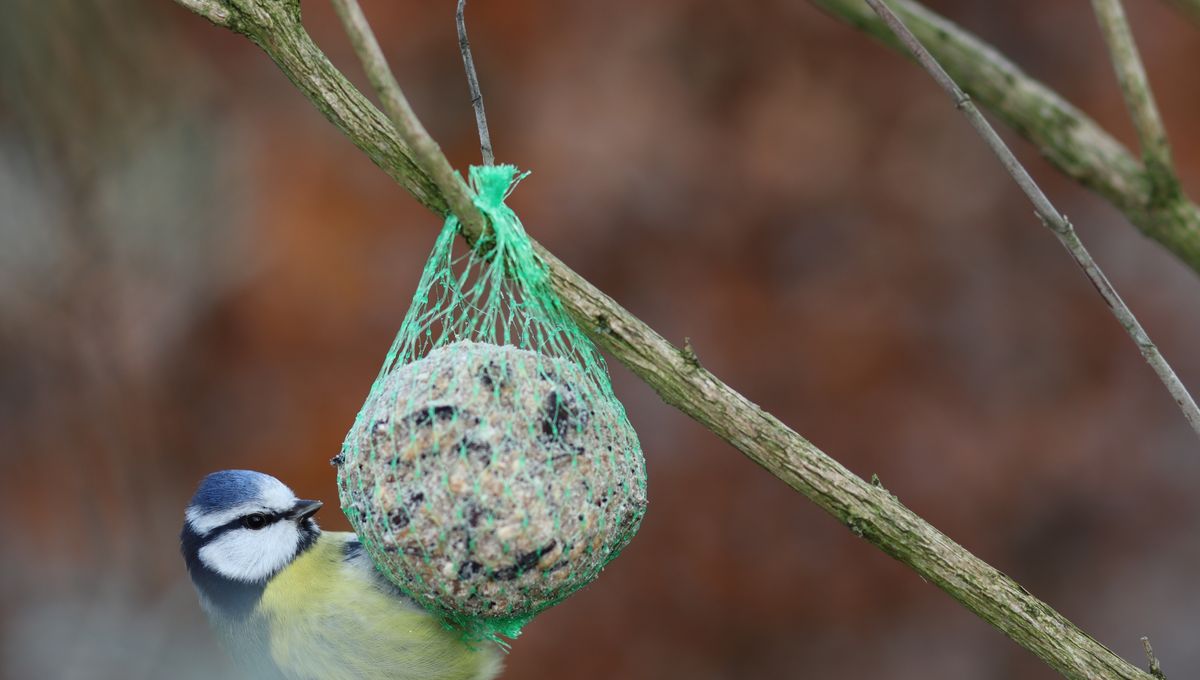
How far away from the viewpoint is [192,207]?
15.5 feet

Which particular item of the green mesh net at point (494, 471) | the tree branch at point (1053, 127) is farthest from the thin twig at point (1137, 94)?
the green mesh net at point (494, 471)

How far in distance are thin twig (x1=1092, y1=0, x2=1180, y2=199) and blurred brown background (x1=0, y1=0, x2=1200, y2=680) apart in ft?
8.87

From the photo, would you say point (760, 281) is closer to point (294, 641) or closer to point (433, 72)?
point (433, 72)

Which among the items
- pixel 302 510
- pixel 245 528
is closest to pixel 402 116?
pixel 302 510

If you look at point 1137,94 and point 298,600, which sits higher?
point 1137,94

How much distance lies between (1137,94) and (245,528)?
2.05 metres

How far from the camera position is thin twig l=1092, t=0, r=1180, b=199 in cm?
229

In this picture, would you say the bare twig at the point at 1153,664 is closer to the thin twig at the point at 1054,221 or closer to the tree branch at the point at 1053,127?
the thin twig at the point at 1054,221

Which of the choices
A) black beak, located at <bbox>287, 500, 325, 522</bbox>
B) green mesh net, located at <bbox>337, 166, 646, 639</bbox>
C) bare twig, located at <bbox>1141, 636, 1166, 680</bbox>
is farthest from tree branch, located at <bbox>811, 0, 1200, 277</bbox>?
black beak, located at <bbox>287, 500, 325, 522</bbox>

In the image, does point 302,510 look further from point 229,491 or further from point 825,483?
point 825,483

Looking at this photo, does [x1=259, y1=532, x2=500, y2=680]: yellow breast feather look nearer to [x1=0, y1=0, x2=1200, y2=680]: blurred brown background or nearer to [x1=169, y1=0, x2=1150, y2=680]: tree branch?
[x1=169, y1=0, x2=1150, y2=680]: tree branch

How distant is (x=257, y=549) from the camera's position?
2449 millimetres

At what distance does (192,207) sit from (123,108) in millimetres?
908

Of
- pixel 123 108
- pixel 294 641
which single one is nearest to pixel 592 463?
pixel 294 641
